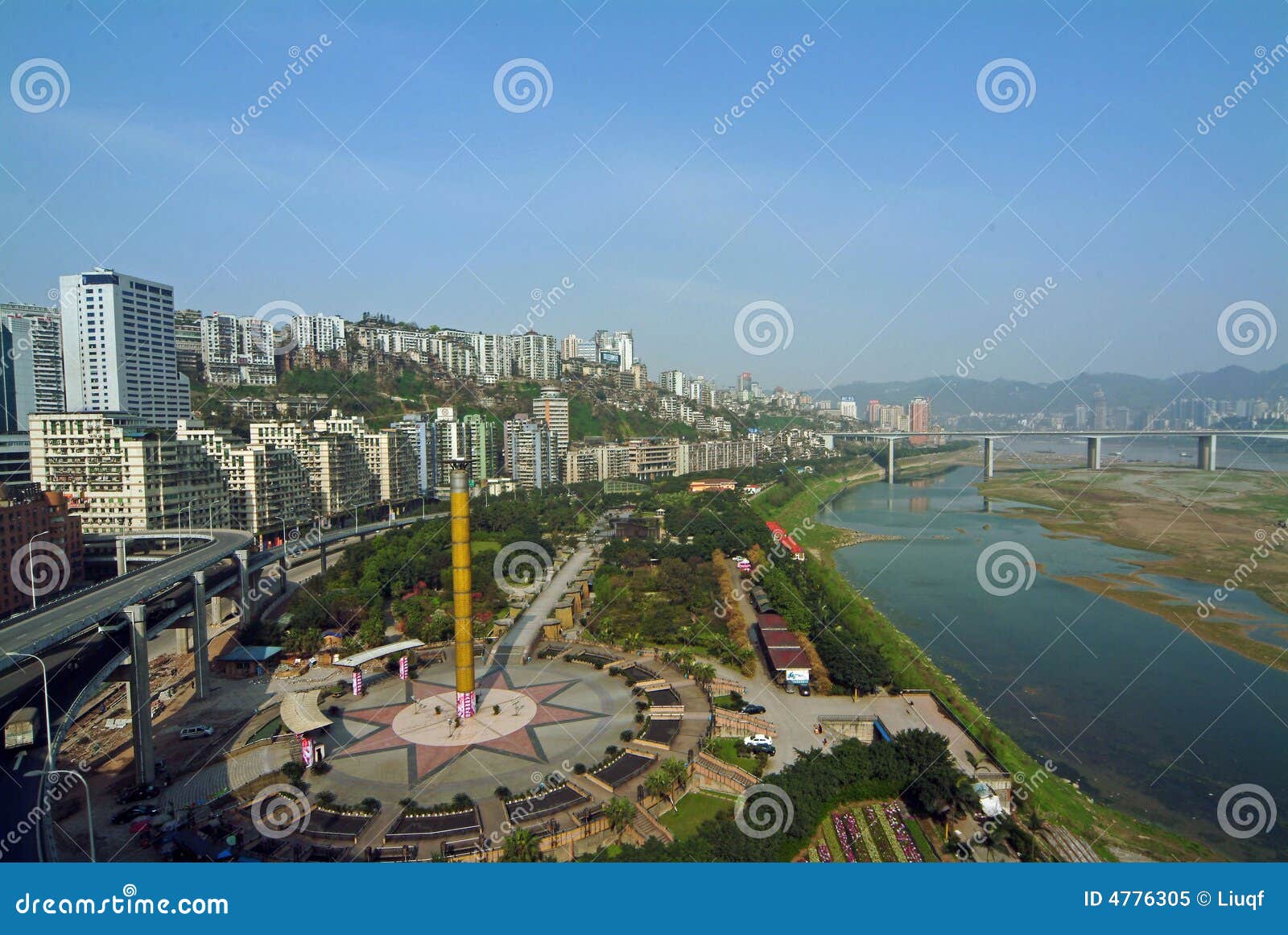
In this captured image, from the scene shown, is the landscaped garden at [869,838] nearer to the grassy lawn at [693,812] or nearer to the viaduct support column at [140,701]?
the grassy lawn at [693,812]

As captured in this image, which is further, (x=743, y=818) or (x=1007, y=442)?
(x=1007, y=442)

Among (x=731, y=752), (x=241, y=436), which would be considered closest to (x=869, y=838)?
(x=731, y=752)

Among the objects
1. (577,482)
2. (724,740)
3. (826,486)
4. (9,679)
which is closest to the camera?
(9,679)

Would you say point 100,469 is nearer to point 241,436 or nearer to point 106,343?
point 241,436

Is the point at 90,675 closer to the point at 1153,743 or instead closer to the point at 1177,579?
the point at 1153,743

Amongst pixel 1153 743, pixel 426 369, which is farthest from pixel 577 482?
pixel 1153 743

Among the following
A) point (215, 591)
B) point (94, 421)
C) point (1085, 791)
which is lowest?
point (1085, 791)

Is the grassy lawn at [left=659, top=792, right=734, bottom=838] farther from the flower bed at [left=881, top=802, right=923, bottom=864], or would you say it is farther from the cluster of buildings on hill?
the cluster of buildings on hill

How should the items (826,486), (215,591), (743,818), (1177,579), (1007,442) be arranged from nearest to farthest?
(743,818) < (215,591) < (1177,579) < (826,486) < (1007,442)

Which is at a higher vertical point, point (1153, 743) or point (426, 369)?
point (426, 369)
